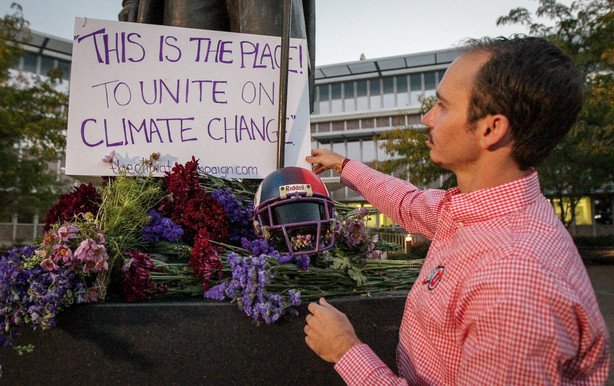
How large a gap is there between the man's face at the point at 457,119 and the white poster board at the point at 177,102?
138cm

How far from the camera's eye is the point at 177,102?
2.69 meters

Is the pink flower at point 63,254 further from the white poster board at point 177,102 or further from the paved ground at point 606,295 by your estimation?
the paved ground at point 606,295

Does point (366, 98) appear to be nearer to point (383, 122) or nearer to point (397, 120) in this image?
point (383, 122)

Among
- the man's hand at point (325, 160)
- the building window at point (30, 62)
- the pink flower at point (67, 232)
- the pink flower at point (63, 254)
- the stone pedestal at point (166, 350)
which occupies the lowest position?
the stone pedestal at point (166, 350)

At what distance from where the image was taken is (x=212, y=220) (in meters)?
2.28

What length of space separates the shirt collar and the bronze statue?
202 centimetres

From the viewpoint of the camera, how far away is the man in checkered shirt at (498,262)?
1.01 m

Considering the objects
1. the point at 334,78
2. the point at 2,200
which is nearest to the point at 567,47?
the point at 2,200

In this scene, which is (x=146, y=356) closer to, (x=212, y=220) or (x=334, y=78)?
(x=212, y=220)

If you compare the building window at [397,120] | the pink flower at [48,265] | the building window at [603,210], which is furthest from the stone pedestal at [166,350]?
the building window at [603,210]

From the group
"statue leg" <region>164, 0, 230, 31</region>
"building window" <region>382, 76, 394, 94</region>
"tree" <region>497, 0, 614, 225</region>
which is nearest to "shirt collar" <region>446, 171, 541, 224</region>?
"statue leg" <region>164, 0, 230, 31</region>

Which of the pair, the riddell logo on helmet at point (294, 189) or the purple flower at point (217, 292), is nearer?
the purple flower at point (217, 292)

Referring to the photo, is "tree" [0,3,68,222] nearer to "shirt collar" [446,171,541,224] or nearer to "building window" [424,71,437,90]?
"shirt collar" [446,171,541,224]

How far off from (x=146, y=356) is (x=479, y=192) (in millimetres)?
1251
